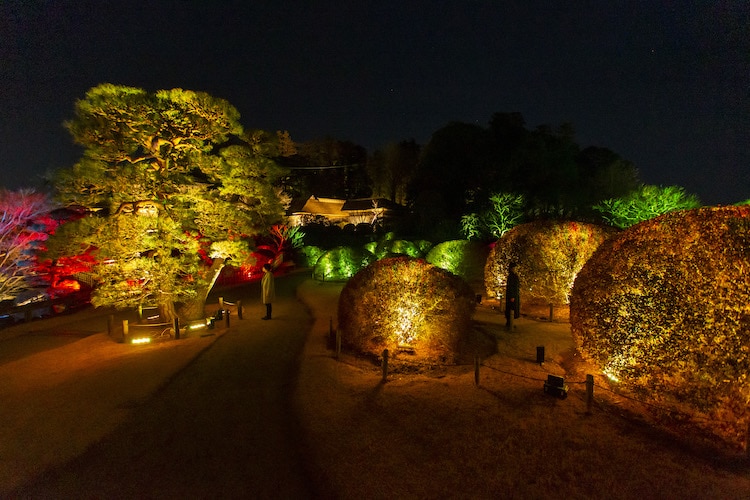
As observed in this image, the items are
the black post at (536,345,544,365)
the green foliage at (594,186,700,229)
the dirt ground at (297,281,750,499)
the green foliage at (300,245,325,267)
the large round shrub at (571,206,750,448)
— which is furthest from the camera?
the green foliage at (300,245,325,267)

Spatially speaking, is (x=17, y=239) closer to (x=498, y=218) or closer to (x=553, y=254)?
(x=553, y=254)

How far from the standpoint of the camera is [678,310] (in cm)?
534

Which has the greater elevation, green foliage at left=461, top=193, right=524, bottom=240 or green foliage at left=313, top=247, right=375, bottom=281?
green foliage at left=461, top=193, right=524, bottom=240

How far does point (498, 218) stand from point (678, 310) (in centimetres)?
2118

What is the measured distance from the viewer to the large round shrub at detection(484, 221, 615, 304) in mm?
12539

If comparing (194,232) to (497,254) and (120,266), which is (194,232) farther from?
(497,254)

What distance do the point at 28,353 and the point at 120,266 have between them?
15.0ft

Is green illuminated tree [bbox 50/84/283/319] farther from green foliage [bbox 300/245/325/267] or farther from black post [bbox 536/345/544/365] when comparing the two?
green foliage [bbox 300/245/325/267]

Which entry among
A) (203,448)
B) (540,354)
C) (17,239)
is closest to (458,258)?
(540,354)

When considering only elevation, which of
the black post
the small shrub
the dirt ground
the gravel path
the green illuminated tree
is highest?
the green illuminated tree

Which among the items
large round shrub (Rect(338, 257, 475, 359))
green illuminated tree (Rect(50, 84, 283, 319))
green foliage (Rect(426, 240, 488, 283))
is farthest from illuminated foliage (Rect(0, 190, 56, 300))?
green foliage (Rect(426, 240, 488, 283))

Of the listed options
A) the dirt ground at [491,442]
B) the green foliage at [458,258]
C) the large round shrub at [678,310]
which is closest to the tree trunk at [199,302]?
the dirt ground at [491,442]

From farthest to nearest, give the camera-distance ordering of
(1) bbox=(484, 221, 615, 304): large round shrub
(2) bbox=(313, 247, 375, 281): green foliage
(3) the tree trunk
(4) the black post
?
(2) bbox=(313, 247, 375, 281): green foliage, (3) the tree trunk, (1) bbox=(484, 221, 615, 304): large round shrub, (4) the black post

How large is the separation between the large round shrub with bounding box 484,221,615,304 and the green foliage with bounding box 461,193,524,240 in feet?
39.3
